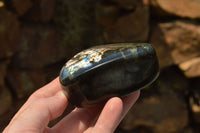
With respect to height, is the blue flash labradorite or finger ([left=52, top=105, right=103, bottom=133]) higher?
the blue flash labradorite

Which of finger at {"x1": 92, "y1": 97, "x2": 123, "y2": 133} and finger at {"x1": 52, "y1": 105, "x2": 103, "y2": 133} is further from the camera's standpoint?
finger at {"x1": 52, "y1": 105, "x2": 103, "y2": 133}

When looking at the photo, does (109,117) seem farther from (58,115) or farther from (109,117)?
(58,115)

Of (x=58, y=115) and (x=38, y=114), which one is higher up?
(x=38, y=114)

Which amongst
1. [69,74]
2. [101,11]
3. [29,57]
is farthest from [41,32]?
[69,74]

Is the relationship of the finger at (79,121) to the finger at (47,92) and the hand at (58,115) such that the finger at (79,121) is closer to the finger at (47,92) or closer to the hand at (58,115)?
the hand at (58,115)

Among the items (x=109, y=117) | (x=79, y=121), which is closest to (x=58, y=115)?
(x=79, y=121)

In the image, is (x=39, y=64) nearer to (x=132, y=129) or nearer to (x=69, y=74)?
(x=132, y=129)

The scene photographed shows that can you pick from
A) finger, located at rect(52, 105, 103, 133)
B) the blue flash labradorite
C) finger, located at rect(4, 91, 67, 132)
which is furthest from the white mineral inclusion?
finger, located at rect(52, 105, 103, 133)

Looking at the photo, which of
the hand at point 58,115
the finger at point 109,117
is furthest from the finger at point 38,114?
the finger at point 109,117

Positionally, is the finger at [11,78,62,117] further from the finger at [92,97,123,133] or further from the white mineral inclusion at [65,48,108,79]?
the finger at [92,97,123,133]

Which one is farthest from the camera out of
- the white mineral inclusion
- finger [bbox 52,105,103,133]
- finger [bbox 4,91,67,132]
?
finger [bbox 52,105,103,133]
